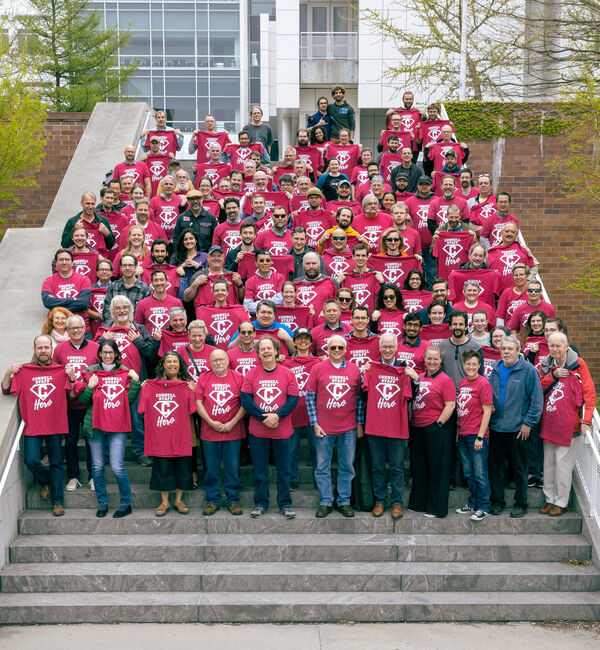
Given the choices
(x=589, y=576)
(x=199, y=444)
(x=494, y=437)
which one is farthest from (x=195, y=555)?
(x=589, y=576)

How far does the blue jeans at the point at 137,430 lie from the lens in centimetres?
1007

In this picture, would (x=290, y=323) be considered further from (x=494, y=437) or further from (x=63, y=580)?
(x=63, y=580)

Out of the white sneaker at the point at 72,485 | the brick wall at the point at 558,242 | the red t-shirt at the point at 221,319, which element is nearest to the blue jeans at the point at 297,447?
the red t-shirt at the point at 221,319

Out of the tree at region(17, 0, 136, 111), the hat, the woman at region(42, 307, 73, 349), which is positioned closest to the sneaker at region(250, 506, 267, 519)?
the hat

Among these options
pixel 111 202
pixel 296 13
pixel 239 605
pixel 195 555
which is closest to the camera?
pixel 239 605

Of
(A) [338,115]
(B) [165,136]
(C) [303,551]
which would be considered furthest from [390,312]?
(B) [165,136]

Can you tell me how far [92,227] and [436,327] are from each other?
568 cm

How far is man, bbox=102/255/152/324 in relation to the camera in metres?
11.1

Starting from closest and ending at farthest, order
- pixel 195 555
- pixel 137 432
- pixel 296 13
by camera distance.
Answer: pixel 195 555 → pixel 137 432 → pixel 296 13

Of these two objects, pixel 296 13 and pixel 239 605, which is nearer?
pixel 239 605

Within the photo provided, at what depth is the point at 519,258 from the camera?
12281mm

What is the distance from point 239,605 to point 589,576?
Answer: 12.3 feet

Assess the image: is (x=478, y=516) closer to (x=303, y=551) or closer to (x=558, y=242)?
(x=303, y=551)

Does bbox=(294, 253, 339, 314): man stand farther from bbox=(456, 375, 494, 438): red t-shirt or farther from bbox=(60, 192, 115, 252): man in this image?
bbox=(60, 192, 115, 252): man
